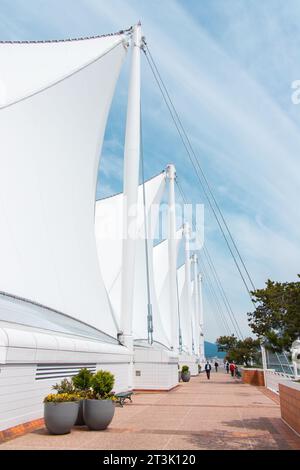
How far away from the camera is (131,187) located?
23.1 m

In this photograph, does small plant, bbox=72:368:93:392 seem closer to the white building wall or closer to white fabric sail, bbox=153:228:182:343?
the white building wall

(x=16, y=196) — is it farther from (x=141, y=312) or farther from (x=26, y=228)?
(x=141, y=312)

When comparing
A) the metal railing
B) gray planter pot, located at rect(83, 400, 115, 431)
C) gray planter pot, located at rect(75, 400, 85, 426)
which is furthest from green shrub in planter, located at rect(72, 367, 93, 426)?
the metal railing

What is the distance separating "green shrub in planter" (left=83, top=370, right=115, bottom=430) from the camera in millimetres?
9414

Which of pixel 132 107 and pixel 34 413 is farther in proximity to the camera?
pixel 132 107

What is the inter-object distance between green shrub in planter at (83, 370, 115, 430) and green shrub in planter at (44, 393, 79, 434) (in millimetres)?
476

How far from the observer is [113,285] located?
33.5 metres

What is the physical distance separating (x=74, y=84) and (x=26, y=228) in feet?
24.9

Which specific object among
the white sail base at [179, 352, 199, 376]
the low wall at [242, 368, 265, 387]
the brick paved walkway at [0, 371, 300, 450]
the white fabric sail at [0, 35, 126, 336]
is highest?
the white fabric sail at [0, 35, 126, 336]

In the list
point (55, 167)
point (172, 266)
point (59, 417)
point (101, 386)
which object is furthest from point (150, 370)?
point (172, 266)
